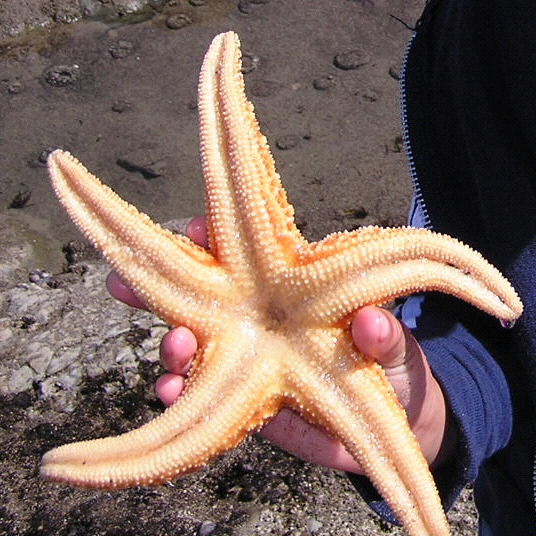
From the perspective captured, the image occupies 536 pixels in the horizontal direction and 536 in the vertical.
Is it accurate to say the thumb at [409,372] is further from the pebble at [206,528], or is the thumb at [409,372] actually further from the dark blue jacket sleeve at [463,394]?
the pebble at [206,528]

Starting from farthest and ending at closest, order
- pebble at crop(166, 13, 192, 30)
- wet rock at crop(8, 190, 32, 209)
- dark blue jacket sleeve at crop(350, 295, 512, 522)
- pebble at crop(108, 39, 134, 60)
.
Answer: pebble at crop(166, 13, 192, 30) → pebble at crop(108, 39, 134, 60) → wet rock at crop(8, 190, 32, 209) → dark blue jacket sleeve at crop(350, 295, 512, 522)

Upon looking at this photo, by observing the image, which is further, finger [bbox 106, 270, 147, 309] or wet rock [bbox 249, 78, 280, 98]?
wet rock [bbox 249, 78, 280, 98]

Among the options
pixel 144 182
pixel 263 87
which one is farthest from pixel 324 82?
pixel 144 182

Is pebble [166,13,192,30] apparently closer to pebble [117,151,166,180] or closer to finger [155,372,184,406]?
pebble [117,151,166,180]

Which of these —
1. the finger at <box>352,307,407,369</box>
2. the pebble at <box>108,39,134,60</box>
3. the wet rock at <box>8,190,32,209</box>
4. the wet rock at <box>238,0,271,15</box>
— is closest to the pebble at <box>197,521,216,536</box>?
the finger at <box>352,307,407,369</box>

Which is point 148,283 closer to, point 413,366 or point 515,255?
point 413,366

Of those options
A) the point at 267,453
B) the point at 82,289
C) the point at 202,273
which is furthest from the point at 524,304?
the point at 82,289
